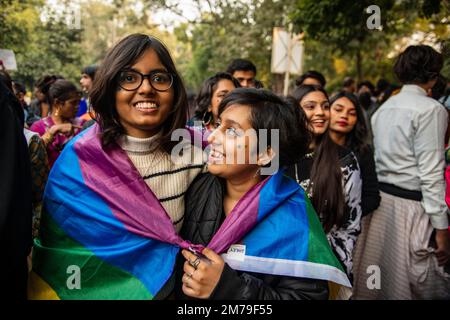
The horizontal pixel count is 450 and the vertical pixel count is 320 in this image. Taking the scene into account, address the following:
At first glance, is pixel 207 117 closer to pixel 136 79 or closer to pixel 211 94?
pixel 211 94

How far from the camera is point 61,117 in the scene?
3789 millimetres

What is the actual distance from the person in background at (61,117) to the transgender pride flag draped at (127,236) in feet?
7.01

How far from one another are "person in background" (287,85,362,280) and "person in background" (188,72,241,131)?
1068 mm

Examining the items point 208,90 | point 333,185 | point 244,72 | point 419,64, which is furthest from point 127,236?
point 244,72

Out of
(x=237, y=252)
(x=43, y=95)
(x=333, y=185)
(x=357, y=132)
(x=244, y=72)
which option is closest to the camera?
(x=237, y=252)

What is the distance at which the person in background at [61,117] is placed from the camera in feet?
11.8

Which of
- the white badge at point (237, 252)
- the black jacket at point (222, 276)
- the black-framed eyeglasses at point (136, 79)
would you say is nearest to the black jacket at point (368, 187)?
the black jacket at point (222, 276)

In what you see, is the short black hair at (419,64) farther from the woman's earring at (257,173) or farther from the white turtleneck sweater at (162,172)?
the white turtleneck sweater at (162,172)

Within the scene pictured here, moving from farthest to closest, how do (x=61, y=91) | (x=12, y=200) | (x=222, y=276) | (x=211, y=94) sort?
(x=61, y=91) → (x=211, y=94) → (x=222, y=276) → (x=12, y=200)

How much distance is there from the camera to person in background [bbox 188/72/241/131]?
11.3 feet

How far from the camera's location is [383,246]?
10.7ft

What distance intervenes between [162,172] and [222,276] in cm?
52

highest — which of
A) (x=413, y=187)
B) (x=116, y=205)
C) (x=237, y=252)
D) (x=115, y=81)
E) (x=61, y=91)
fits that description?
(x=115, y=81)

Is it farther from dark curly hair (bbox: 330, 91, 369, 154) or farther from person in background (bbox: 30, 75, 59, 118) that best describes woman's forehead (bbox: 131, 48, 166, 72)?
→ person in background (bbox: 30, 75, 59, 118)
